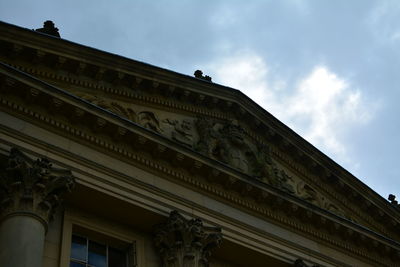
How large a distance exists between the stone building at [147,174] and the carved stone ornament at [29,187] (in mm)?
30

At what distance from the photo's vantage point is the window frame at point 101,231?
651 inches

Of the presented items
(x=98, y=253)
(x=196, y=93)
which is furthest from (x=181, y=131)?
(x=98, y=253)

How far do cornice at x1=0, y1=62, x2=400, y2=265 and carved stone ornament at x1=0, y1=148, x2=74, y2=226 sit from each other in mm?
1735

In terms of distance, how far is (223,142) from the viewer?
71.9 ft

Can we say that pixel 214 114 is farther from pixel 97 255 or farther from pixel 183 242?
pixel 97 255

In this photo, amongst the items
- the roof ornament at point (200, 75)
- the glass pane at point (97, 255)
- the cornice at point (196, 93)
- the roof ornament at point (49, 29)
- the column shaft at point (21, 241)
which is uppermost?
the roof ornament at point (200, 75)

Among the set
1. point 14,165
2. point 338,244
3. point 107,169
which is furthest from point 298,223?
point 14,165

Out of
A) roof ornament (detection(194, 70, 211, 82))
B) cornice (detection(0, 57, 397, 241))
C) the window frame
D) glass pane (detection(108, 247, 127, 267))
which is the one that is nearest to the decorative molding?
the window frame

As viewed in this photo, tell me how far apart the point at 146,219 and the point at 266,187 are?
14.4 feet

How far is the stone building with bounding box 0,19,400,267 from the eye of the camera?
16.1 m

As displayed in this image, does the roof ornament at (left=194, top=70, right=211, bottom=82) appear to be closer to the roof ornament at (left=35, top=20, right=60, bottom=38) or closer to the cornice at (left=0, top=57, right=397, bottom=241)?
the cornice at (left=0, top=57, right=397, bottom=241)

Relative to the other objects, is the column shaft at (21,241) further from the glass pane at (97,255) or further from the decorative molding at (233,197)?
the decorative molding at (233,197)

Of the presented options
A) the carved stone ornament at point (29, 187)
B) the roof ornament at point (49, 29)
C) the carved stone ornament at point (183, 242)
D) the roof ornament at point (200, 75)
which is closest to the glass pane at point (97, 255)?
the carved stone ornament at point (183, 242)

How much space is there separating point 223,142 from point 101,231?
6068mm
